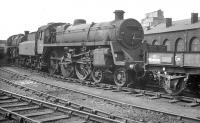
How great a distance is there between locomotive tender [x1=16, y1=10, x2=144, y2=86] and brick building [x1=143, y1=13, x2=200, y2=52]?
21224mm

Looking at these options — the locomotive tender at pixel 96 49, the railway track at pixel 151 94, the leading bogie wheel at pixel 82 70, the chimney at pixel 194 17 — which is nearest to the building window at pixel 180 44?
the chimney at pixel 194 17

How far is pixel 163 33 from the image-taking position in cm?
3819

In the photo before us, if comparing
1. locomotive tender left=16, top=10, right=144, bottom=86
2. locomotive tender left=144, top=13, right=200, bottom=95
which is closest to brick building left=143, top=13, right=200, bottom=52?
locomotive tender left=16, top=10, right=144, bottom=86

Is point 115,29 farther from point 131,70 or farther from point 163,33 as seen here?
point 163,33

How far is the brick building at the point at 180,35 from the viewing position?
33406 millimetres

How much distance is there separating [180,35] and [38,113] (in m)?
31.4

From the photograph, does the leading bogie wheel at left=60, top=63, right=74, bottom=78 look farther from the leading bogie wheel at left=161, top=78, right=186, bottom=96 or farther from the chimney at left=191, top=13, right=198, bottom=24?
the chimney at left=191, top=13, right=198, bottom=24

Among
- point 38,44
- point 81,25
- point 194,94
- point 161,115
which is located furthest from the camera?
point 38,44

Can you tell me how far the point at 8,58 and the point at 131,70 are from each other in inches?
768

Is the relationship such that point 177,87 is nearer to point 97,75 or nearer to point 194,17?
point 97,75

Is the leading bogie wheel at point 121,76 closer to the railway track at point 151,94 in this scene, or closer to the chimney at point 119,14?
the railway track at point 151,94

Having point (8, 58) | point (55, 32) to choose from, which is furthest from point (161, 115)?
point (8, 58)

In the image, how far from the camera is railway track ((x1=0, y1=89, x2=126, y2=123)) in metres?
6.46

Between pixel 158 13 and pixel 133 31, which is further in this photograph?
pixel 158 13
